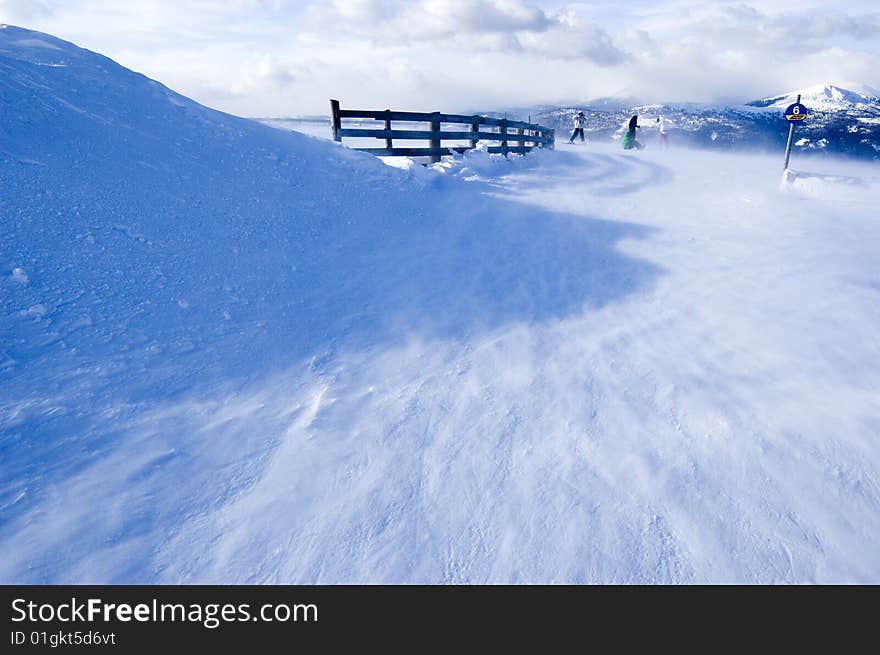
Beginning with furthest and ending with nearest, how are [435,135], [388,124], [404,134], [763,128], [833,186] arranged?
1. [763,128]
2. [435,135]
3. [404,134]
4. [388,124]
5. [833,186]

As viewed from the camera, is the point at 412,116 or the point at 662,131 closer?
the point at 412,116

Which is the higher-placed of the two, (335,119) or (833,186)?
(335,119)

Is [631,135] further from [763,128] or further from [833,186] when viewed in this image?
[763,128]

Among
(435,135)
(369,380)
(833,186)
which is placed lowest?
(369,380)

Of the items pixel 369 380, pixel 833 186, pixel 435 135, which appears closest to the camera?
pixel 369 380

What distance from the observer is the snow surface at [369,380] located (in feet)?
8.58

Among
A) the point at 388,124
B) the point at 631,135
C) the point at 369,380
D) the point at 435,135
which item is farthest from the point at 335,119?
the point at 631,135

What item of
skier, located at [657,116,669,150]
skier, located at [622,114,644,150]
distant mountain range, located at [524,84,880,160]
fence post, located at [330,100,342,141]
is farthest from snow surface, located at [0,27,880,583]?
distant mountain range, located at [524,84,880,160]

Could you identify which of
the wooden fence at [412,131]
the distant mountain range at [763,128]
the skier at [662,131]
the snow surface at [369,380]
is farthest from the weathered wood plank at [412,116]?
the distant mountain range at [763,128]

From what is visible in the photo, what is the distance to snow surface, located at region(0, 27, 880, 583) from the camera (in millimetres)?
2615

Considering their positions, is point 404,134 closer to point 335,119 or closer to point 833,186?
point 335,119

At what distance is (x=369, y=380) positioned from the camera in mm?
4012
